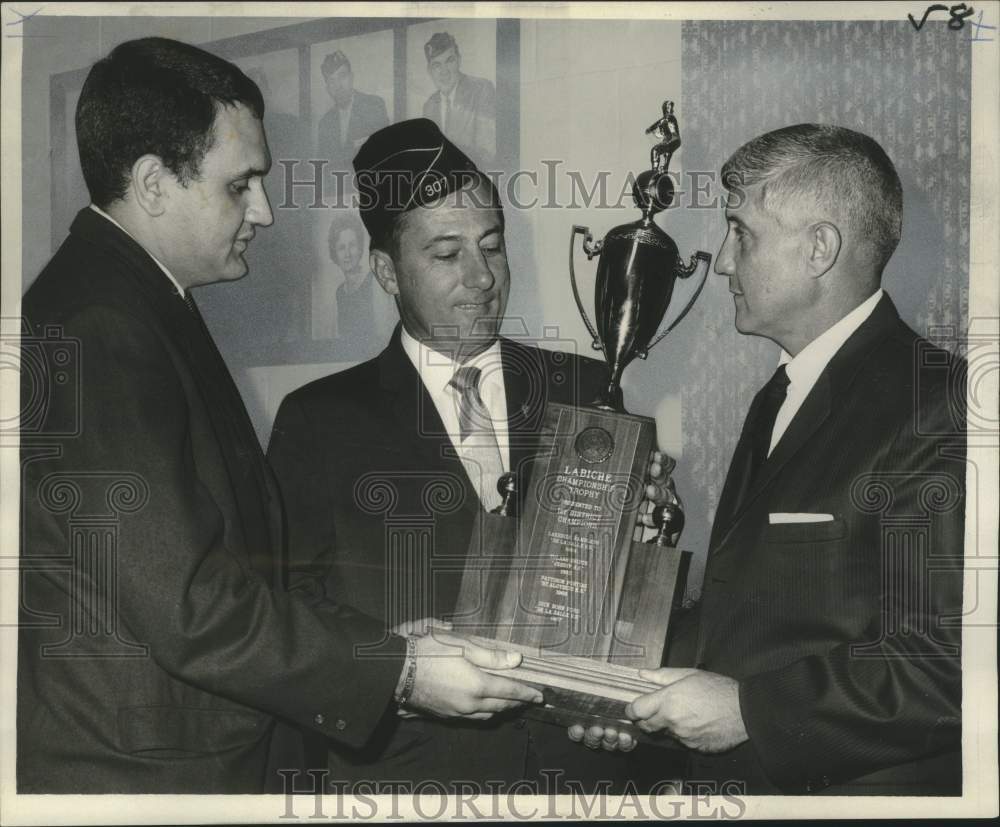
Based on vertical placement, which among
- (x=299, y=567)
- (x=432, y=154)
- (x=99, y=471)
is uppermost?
(x=432, y=154)

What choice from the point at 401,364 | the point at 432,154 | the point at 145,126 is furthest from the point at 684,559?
the point at 145,126

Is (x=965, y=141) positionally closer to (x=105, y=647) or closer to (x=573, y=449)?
(x=573, y=449)

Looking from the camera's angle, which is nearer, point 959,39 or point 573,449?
point 573,449

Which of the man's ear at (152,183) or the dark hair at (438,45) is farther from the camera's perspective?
the dark hair at (438,45)

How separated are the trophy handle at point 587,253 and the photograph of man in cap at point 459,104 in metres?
0.27

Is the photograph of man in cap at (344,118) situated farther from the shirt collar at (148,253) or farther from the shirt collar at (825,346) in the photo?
the shirt collar at (825,346)

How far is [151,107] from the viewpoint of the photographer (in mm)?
2736

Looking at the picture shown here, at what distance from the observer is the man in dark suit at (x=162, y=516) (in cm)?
261

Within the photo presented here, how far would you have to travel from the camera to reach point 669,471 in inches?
108

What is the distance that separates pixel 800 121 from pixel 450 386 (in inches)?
41.4

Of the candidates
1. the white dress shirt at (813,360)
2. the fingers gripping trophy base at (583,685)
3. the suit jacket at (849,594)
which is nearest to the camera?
the fingers gripping trophy base at (583,685)

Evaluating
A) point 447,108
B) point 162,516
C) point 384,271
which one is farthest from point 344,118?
point 162,516

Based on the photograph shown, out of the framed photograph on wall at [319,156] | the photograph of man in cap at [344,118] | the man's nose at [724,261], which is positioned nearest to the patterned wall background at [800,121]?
the man's nose at [724,261]

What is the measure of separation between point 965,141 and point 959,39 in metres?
0.25
